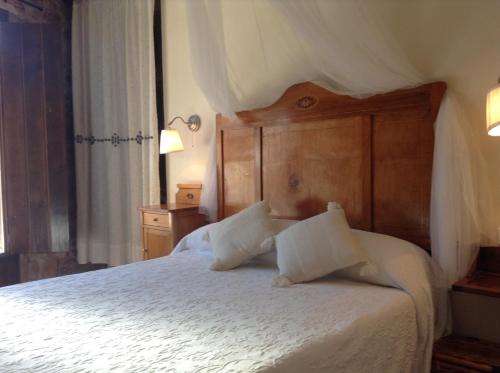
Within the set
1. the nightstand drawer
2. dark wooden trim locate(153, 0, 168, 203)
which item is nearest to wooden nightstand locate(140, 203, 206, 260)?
the nightstand drawer

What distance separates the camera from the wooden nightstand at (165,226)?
3084mm

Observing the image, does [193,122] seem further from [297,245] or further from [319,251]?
[319,251]

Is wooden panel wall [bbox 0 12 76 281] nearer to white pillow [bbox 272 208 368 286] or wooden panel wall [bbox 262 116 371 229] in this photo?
wooden panel wall [bbox 262 116 371 229]

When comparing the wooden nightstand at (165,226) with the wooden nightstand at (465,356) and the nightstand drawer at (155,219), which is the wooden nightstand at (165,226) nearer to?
the nightstand drawer at (155,219)

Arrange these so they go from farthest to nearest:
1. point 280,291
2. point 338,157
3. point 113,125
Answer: point 113,125
point 338,157
point 280,291

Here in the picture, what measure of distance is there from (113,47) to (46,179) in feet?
4.60

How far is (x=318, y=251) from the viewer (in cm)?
195

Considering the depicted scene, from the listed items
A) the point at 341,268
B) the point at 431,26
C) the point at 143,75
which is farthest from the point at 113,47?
the point at 341,268

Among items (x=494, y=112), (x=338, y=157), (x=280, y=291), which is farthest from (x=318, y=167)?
(x=494, y=112)

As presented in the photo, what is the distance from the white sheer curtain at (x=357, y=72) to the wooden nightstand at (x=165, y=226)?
0.85 meters

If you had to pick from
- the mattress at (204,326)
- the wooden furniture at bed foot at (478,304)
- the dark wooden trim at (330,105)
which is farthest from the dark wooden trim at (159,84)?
the wooden furniture at bed foot at (478,304)

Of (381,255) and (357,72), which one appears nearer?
(381,255)

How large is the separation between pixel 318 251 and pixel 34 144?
2834 mm

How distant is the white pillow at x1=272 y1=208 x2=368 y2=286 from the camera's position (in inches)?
75.1
